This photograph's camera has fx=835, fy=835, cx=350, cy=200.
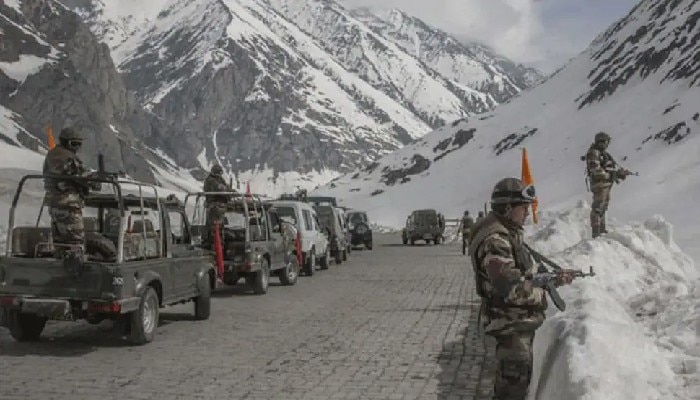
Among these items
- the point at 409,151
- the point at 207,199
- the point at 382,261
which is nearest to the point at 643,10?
the point at 409,151

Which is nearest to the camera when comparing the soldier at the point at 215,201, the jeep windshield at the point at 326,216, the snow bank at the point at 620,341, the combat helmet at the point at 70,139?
the snow bank at the point at 620,341

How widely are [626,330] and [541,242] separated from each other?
16.0 m

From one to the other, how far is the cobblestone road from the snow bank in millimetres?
1419

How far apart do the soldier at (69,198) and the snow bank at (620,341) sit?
5938 millimetres

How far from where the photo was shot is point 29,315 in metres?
11.1

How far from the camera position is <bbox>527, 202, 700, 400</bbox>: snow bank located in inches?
220

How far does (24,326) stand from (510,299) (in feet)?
25.2

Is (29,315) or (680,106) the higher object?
(680,106)

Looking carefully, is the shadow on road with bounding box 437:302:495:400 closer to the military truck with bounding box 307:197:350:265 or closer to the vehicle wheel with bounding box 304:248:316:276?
the vehicle wheel with bounding box 304:248:316:276

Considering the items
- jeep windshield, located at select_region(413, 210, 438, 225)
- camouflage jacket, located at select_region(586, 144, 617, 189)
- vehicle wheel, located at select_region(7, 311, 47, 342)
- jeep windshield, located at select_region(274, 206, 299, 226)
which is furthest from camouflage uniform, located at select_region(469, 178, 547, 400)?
jeep windshield, located at select_region(413, 210, 438, 225)

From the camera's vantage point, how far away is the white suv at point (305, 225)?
22156 mm

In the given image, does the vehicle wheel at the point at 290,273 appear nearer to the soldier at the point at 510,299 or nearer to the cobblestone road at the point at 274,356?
the cobblestone road at the point at 274,356

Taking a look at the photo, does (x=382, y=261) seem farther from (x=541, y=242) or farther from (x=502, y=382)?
(x=502, y=382)

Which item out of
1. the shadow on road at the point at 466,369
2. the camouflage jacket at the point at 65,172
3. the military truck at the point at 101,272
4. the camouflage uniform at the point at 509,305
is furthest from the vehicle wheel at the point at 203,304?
the camouflage uniform at the point at 509,305
